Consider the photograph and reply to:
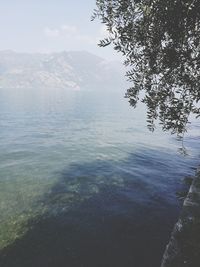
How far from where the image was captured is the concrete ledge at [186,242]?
10.4 m

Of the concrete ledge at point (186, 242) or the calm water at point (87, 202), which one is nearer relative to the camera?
the concrete ledge at point (186, 242)

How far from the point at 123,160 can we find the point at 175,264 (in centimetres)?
2644

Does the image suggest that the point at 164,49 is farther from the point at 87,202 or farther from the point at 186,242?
the point at 87,202

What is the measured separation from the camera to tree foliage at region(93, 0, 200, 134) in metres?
10.2

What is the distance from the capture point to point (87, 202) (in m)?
22.3

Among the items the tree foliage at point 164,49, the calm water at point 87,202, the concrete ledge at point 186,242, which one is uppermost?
the tree foliage at point 164,49

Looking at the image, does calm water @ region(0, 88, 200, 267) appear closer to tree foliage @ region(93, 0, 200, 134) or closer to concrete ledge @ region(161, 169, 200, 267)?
concrete ledge @ region(161, 169, 200, 267)

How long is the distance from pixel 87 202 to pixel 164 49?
14.9m

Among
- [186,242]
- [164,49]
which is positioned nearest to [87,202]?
[186,242]

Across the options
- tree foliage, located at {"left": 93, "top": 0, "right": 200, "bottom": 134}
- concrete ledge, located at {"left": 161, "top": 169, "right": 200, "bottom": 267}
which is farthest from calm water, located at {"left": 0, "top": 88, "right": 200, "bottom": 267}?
tree foliage, located at {"left": 93, "top": 0, "right": 200, "bottom": 134}

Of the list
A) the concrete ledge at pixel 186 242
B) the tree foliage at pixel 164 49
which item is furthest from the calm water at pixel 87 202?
the tree foliage at pixel 164 49

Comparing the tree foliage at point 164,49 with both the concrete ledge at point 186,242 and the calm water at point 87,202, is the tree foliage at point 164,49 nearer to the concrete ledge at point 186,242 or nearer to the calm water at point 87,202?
the concrete ledge at point 186,242

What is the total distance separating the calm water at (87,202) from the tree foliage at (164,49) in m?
8.95

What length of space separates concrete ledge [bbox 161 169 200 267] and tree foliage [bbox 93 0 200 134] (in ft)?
15.4
